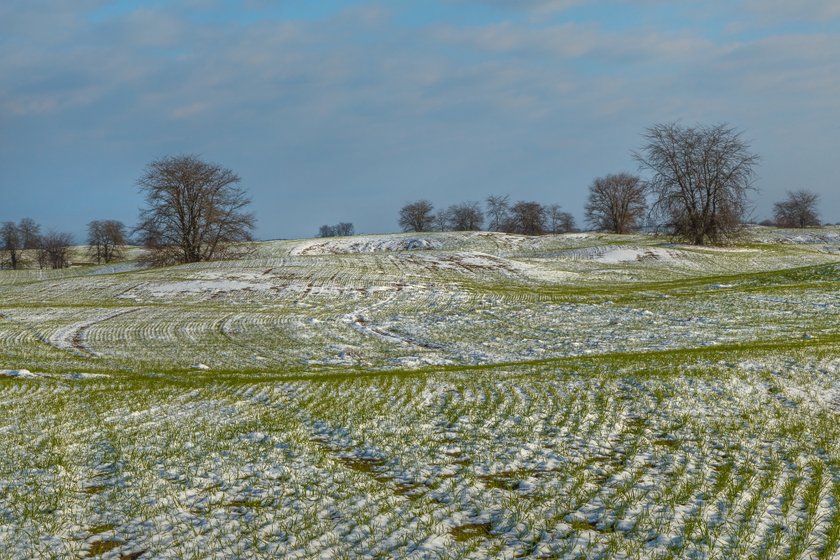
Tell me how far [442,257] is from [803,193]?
13657 centimetres

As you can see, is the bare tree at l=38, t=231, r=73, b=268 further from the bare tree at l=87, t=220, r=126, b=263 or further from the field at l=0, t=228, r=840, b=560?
the field at l=0, t=228, r=840, b=560

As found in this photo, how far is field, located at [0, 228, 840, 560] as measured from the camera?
289 inches

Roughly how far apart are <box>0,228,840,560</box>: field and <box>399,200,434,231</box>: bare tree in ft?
385

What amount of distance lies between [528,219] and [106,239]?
9444 centimetres

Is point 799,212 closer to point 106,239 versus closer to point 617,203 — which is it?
point 617,203

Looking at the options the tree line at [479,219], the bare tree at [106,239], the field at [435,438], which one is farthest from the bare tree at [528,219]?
the field at [435,438]

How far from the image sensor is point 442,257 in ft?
196

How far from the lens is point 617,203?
119m

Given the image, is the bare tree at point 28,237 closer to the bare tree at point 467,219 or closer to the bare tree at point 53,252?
the bare tree at point 53,252

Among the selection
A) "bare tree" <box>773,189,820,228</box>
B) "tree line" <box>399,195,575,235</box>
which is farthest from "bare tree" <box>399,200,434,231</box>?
"bare tree" <box>773,189,820,228</box>

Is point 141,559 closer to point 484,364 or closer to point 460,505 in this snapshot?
point 460,505

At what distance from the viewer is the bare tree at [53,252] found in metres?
119

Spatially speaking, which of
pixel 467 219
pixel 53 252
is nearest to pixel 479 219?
pixel 467 219

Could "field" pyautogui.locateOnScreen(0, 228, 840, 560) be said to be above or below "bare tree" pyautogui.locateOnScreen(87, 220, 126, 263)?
below
